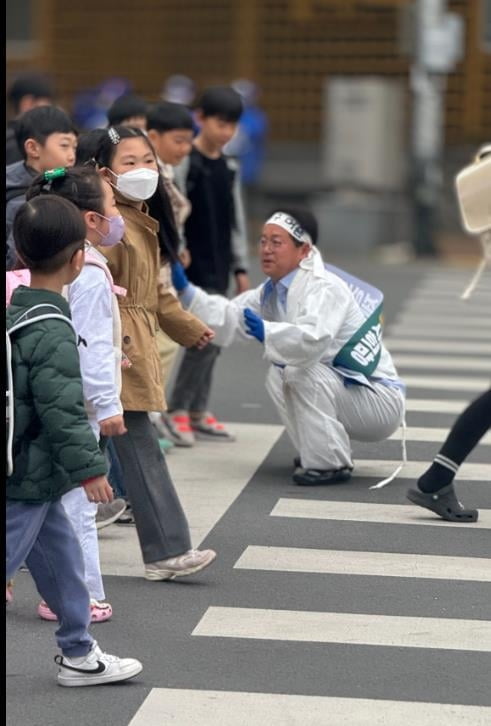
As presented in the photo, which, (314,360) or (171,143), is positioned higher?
(171,143)

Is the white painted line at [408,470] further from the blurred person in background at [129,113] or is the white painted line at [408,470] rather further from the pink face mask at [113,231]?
the pink face mask at [113,231]

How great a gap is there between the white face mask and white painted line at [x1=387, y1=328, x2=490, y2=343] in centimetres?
754

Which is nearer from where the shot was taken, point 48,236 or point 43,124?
point 48,236

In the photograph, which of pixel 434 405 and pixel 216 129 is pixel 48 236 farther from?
pixel 434 405

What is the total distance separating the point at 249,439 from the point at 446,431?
1.08 m

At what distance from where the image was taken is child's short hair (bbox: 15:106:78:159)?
24.4 feet

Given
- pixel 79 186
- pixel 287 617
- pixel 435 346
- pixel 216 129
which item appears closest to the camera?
pixel 79 186

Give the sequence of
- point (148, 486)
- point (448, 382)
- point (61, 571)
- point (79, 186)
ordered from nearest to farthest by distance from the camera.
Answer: point (61, 571) < point (79, 186) < point (148, 486) < point (448, 382)

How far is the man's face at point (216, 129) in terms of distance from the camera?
919 cm

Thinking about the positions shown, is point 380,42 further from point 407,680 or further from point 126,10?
point 407,680

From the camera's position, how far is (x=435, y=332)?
14109 mm

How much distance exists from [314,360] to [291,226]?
0.63 meters

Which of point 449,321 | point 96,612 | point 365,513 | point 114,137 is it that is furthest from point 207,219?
point 449,321

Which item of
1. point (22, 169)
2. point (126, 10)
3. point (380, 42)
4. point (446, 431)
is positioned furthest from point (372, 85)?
point (22, 169)
